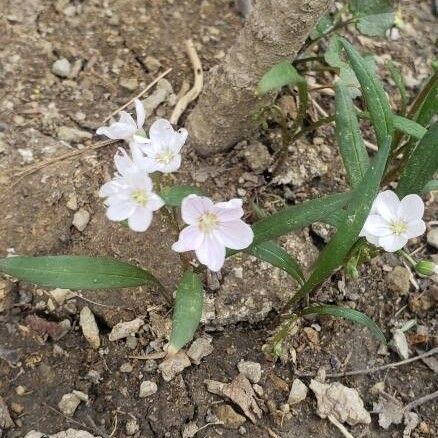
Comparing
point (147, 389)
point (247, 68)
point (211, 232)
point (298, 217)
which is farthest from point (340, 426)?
point (247, 68)

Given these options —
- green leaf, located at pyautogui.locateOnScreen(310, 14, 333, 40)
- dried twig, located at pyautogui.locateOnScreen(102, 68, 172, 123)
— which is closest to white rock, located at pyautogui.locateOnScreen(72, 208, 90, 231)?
dried twig, located at pyautogui.locateOnScreen(102, 68, 172, 123)

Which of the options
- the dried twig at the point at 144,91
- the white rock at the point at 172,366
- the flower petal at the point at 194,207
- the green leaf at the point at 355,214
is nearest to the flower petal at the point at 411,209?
the green leaf at the point at 355,214

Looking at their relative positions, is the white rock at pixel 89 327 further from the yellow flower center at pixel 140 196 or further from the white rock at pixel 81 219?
the yellow flower center at pixel 140 196

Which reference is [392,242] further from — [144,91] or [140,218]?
[144,91]

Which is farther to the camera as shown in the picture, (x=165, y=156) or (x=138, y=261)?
(x=138, y=261)

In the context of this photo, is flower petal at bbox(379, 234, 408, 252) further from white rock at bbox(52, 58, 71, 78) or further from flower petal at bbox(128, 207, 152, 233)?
white rock at bbox(52, 58, 71, 78)

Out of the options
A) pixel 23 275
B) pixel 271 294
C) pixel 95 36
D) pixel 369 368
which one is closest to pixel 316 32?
pixel 95 36
